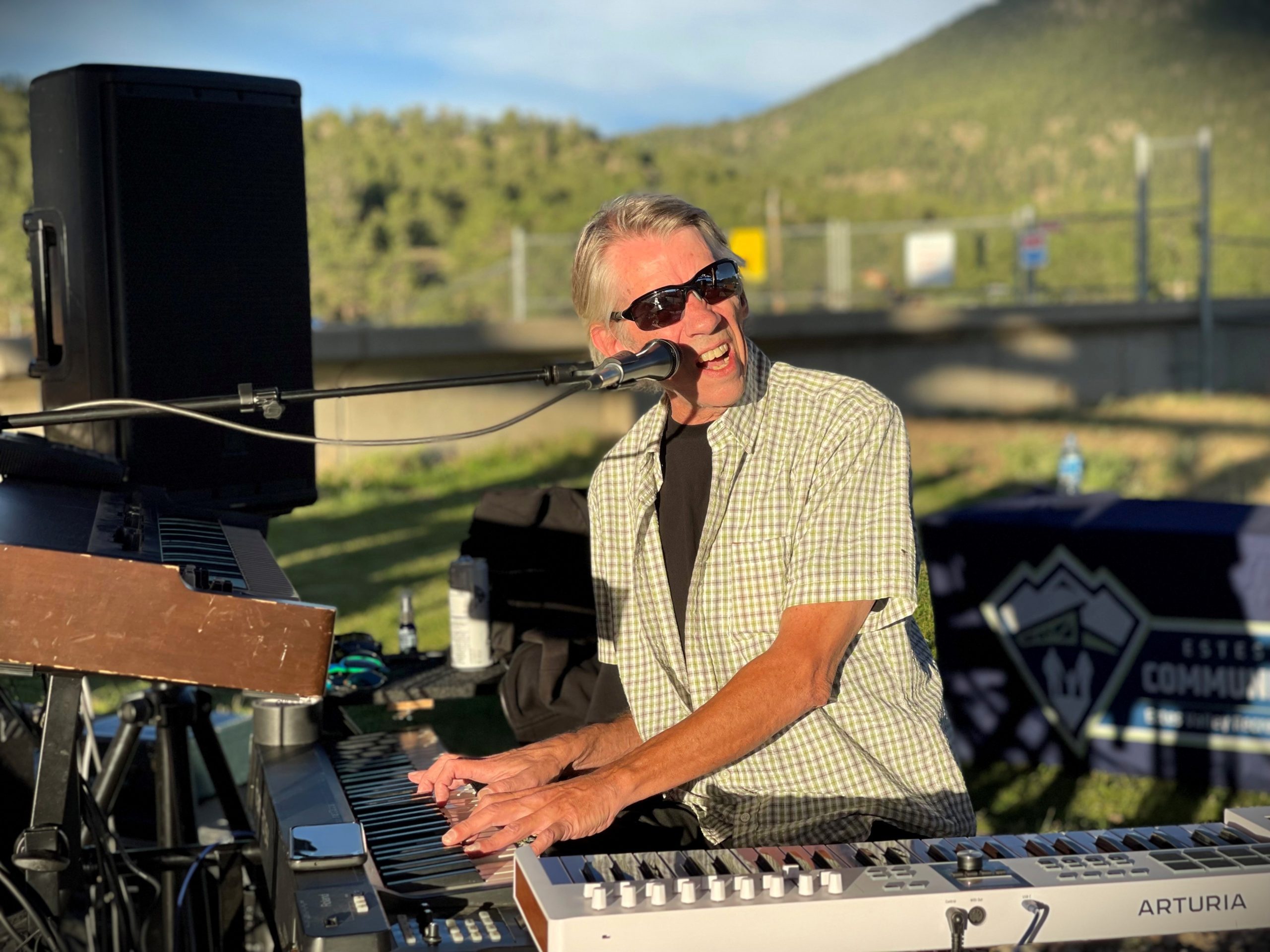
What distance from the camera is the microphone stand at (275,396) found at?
166 centimetres

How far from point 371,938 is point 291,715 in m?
1.00

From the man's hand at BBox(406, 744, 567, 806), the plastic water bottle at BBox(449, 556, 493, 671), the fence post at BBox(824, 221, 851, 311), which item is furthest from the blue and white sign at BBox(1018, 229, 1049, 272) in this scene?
the man's hand at BBox(406, 744, 567, 806)

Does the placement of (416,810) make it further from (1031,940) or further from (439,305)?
(439,305)

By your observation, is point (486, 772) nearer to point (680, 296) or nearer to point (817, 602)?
point (817, 602)

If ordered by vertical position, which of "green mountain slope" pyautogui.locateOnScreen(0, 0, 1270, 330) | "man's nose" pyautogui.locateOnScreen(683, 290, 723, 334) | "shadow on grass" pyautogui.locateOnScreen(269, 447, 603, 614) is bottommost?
"shadow on grass" pyautogui.locateOnScreen(269, 447, 603, 614)

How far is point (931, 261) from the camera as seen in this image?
26250 millimetres

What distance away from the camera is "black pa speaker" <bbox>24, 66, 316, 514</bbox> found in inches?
101

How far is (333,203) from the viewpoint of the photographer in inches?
1654

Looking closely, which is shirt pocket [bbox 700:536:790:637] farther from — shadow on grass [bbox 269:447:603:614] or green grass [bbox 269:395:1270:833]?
shadow on grass [bbox 269:447:603:614]

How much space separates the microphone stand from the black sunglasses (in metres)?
0.30

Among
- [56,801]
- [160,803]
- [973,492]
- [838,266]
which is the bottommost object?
[973,492]

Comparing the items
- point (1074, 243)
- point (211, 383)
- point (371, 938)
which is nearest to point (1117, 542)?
point (211, 383)

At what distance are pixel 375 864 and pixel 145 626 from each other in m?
0.56

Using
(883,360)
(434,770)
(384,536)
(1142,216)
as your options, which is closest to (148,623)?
(434,770)
